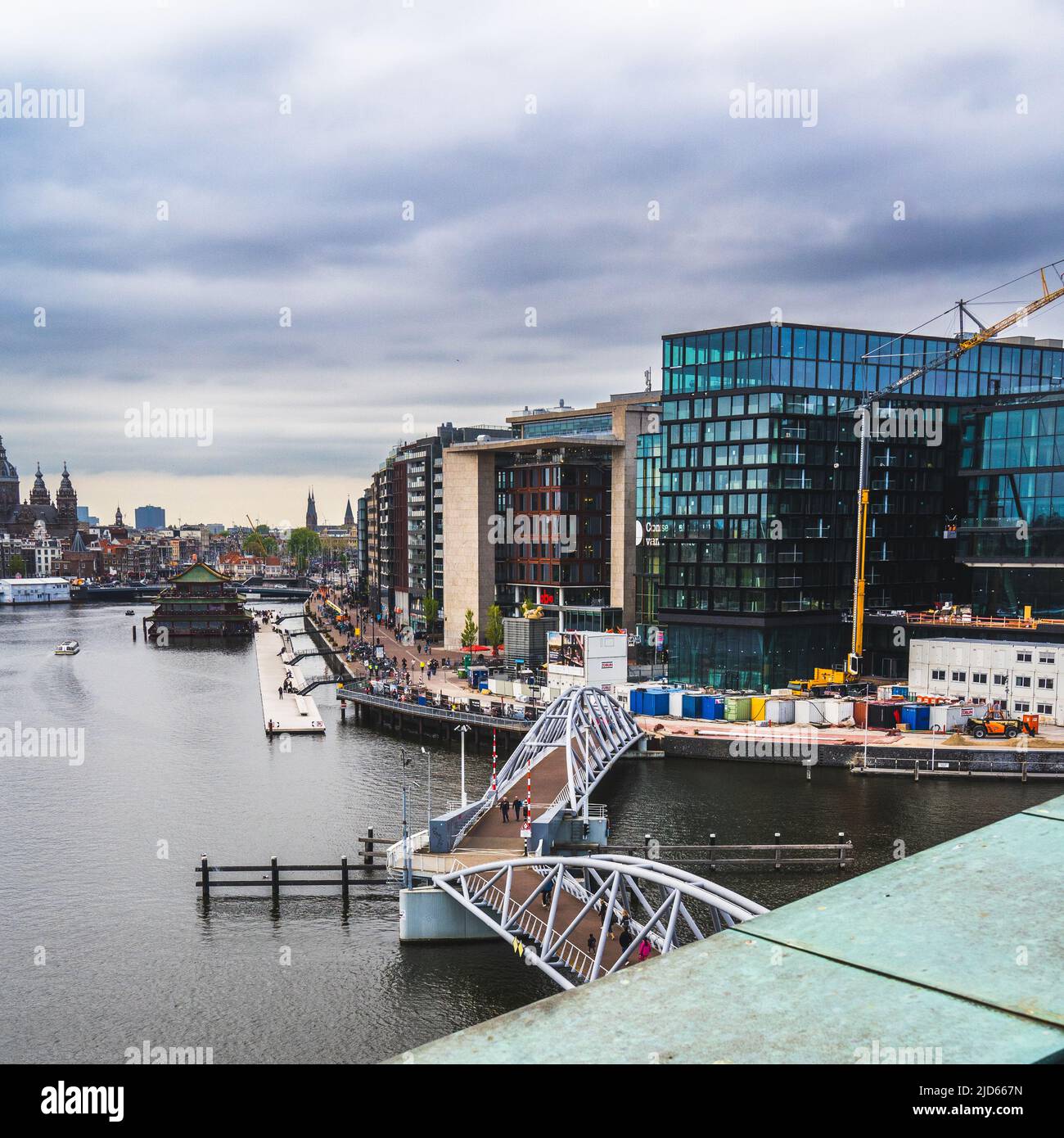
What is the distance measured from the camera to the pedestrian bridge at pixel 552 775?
39.2 meters

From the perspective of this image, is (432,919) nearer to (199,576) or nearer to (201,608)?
(201,608)

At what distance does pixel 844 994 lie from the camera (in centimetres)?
464

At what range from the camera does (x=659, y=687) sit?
237 ft

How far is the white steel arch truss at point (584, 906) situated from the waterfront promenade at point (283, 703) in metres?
37.5

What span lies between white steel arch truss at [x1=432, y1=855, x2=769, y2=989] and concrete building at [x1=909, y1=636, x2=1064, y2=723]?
38.5 m

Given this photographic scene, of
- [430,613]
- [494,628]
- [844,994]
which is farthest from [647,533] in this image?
[844,994]

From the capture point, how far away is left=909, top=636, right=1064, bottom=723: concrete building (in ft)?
214

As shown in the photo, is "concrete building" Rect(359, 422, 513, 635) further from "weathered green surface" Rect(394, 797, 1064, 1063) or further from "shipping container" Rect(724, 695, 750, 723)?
"weathered green surface" Rect(394, 797, 1064, 1063)
